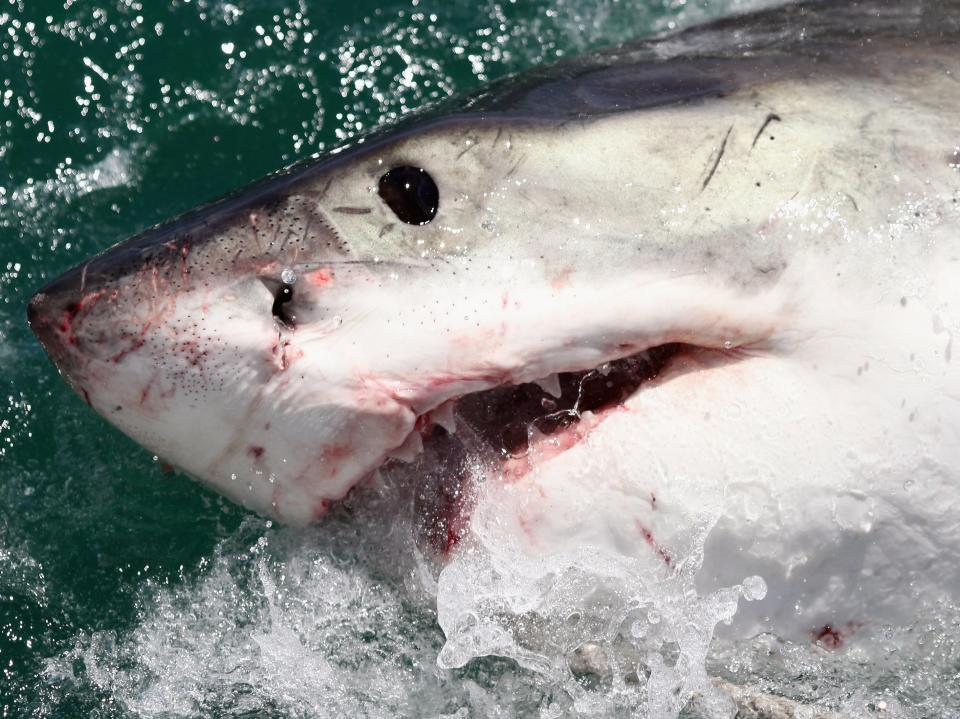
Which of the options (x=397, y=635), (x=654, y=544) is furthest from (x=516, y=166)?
(x=397, y=635)

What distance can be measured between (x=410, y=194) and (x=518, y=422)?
337 millimetres

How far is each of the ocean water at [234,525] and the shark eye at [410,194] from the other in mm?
342

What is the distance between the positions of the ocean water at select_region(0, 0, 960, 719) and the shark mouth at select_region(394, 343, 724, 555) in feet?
0.22

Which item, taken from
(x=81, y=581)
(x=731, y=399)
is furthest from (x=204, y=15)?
(x=731, y=399)

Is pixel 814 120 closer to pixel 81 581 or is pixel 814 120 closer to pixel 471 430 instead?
pixel 471 430

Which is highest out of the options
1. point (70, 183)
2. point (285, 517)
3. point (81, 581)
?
→ point (285, 517)

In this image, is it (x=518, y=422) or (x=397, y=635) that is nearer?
(x=518, y=422)

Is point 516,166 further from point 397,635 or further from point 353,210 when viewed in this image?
point 397,635

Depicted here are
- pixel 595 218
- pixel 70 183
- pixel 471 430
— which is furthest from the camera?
pixel 70 183

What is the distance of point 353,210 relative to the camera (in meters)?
1.64

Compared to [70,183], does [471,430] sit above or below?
above

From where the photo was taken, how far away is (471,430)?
1711 millimetres

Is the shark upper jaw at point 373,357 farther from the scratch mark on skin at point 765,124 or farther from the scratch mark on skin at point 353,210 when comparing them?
the scratch mark on skin at point 765,124

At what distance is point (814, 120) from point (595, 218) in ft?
1.11
